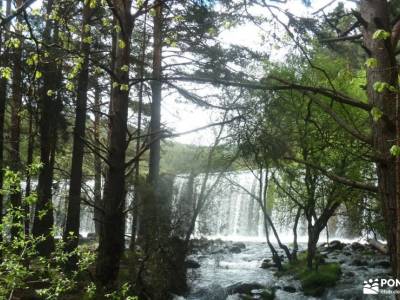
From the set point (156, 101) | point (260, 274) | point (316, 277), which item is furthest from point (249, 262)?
point (156, 101)

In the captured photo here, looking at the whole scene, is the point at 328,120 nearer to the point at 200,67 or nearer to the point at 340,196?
the point at 340,196

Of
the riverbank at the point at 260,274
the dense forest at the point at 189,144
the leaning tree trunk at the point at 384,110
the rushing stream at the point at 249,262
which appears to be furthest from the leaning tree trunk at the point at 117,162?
the riverbank at the point at 260,274

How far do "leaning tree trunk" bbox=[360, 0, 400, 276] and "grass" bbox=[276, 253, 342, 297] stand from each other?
9.22 m

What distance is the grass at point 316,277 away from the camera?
11.2m

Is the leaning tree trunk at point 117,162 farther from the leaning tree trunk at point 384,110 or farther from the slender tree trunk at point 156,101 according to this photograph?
the slender tree trunk at point 156,101

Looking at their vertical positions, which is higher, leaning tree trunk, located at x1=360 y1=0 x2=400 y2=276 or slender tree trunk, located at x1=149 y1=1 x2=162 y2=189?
slender tree trunk, located at x1=149 y1=1 x2=162 y2=189

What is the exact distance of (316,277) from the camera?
11.7m

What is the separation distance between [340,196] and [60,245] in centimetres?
940

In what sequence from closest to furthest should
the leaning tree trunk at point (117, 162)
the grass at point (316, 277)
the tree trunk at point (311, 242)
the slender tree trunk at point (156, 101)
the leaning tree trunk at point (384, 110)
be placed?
the leaning tree trunk at point (384, 110) → the leaning tree trunk at point (117, 162) → the grass at point (316, 277) → the slender tree trunk at point (156, 101) → the tree trunk at point (311, 242)

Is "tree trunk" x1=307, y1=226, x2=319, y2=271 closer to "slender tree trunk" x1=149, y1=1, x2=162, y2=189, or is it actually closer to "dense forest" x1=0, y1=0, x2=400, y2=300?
"dense forest" x1=0, y1=0, x2=400, y2=300

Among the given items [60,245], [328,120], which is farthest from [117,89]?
[328,120]

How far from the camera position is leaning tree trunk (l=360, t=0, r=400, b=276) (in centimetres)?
255

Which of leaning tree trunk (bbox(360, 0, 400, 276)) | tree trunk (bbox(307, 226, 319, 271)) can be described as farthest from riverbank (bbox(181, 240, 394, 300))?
leaning tree trunk (bbox(360, 0, 400, 276))

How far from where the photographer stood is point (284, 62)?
13.9m
